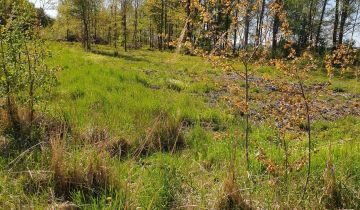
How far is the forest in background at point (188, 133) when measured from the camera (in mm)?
3436

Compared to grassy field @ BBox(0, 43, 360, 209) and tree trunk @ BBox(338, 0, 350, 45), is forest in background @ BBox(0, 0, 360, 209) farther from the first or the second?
tree trunk @ BBox(338, 0, 350, 45)

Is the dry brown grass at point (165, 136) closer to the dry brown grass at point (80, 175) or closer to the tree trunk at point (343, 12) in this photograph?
the dry brown grass at point (80, 175)

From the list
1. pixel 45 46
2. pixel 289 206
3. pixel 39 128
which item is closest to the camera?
pixel 289 206

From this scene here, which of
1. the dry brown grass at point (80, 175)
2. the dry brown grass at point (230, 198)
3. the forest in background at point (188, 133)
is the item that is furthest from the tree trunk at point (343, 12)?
the dry brown grass at point (80, 175)

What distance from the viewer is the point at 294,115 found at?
12.3 feet

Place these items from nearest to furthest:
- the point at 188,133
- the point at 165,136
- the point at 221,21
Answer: the point at 165,136
the point at 188,133
the point at 221,21

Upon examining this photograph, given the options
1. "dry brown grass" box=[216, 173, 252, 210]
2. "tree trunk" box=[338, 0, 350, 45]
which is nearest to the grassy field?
"dry brown grass" box=[216, 173, 252, 210]

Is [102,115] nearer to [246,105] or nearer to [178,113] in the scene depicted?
[178,113]

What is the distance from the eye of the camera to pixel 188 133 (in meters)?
5.99

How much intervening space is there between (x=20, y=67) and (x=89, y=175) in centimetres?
272

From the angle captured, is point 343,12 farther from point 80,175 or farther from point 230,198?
point 80,175

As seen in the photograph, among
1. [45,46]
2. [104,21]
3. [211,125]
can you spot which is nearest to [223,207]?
[211,125]

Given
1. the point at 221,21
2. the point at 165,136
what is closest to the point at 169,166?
the point at 165,136

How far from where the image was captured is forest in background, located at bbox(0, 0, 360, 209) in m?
3.44
